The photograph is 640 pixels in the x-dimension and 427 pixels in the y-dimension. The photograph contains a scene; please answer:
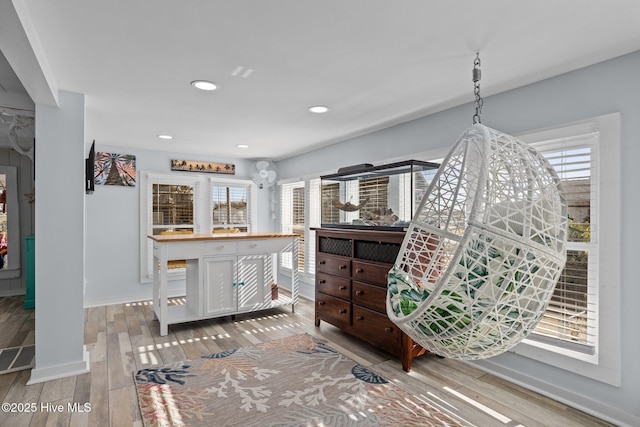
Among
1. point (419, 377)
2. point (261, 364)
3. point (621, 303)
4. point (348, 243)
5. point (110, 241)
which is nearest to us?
point (621, 303)

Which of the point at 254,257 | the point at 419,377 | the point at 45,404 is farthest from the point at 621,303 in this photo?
the point at 45,404

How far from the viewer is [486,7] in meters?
1.62

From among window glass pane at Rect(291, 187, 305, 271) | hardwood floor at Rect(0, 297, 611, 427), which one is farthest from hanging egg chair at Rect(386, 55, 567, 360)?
window glass pane at Rect(291, 187, 305, 271)

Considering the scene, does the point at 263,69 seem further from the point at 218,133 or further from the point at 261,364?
the point at 261,364

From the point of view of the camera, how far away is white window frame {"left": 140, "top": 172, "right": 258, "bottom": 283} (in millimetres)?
4988

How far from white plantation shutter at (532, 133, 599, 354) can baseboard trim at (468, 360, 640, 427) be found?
31cm

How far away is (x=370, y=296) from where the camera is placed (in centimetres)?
317

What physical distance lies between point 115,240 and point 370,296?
147 inches

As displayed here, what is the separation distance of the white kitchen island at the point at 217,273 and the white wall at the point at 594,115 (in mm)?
2519

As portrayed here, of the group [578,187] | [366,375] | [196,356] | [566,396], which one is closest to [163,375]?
[196,356]

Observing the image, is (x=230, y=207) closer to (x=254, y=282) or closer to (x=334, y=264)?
(x=254, y=282)

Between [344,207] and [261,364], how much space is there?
1.72 meters

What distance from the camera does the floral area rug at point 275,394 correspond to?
2.16 m

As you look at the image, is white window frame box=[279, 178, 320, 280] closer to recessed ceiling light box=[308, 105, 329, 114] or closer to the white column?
recessed ceiling light box=[308, 105, 329, 114]
